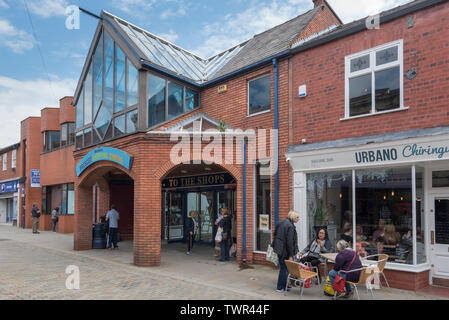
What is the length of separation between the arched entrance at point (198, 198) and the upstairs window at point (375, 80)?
5285 mm

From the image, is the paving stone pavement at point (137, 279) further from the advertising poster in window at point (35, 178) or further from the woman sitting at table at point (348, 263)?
the advertising poster in window at point (35, 178)

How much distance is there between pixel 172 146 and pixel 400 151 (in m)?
6.13

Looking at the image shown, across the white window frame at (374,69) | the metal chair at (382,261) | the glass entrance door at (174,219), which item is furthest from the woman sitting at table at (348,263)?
the glass entrance door at (174,219)

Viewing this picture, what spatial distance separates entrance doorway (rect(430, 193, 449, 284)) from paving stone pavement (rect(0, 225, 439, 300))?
1.03 m

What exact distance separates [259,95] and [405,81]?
4379mm

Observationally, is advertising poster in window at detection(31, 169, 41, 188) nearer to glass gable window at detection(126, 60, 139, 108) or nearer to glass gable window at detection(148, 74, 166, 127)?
glass gable window at detection(126, 60, 139, 108)

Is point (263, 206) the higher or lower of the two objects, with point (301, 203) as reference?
lower

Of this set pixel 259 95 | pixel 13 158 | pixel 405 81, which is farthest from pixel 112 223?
pixel 13 158

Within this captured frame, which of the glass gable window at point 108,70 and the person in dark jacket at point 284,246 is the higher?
the glass gable window at point 108,70

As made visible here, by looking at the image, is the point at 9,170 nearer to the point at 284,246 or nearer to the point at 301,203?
the point at 301,203

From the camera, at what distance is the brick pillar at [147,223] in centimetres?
1092

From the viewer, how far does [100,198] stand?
1700cm
